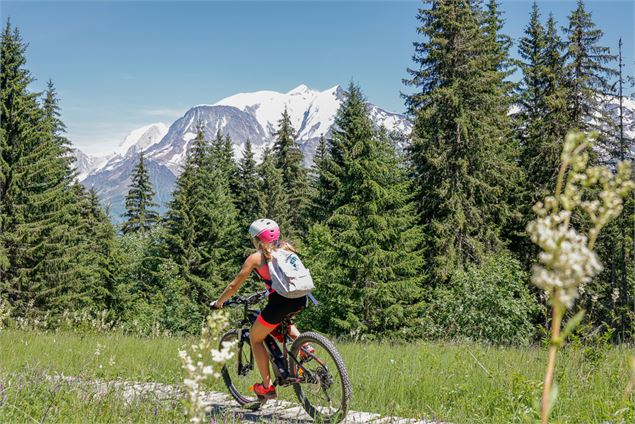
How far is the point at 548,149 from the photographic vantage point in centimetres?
2447

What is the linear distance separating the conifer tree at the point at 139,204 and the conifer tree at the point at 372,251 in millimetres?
40188

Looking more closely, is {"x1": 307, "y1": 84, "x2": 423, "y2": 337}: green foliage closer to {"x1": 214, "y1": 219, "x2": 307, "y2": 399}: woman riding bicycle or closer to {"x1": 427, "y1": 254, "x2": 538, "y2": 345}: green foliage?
{"x1": 427, "y1": 254, "x2": 538, "y2": 345}: green foliage

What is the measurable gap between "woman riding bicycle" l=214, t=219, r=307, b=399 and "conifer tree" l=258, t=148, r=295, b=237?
3279 centimetres

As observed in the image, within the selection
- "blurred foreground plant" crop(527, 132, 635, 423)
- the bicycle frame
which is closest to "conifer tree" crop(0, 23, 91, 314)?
the bicycle frame

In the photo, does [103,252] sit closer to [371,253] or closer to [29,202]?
[29,202]

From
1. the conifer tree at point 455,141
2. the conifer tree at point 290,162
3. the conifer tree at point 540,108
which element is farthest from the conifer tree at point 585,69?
the conifer tree at point 290,162

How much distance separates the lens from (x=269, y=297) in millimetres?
4906

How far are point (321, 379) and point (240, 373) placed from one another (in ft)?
4.27

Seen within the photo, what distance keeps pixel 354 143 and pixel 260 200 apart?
14483 millimetres

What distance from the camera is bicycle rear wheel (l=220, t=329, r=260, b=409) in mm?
5422

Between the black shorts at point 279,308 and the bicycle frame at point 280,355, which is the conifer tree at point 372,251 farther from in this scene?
the black shorts at point 279,308

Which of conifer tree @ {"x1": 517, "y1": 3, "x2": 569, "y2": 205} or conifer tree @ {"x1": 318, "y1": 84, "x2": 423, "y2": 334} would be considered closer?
conifer tree @ {"x1": 318, "y1": 84, "x2": 423, "y2": 334}

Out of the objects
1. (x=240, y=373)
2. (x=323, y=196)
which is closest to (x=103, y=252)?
(x=323, y=196)

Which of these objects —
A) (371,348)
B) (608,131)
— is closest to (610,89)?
(608,131)
